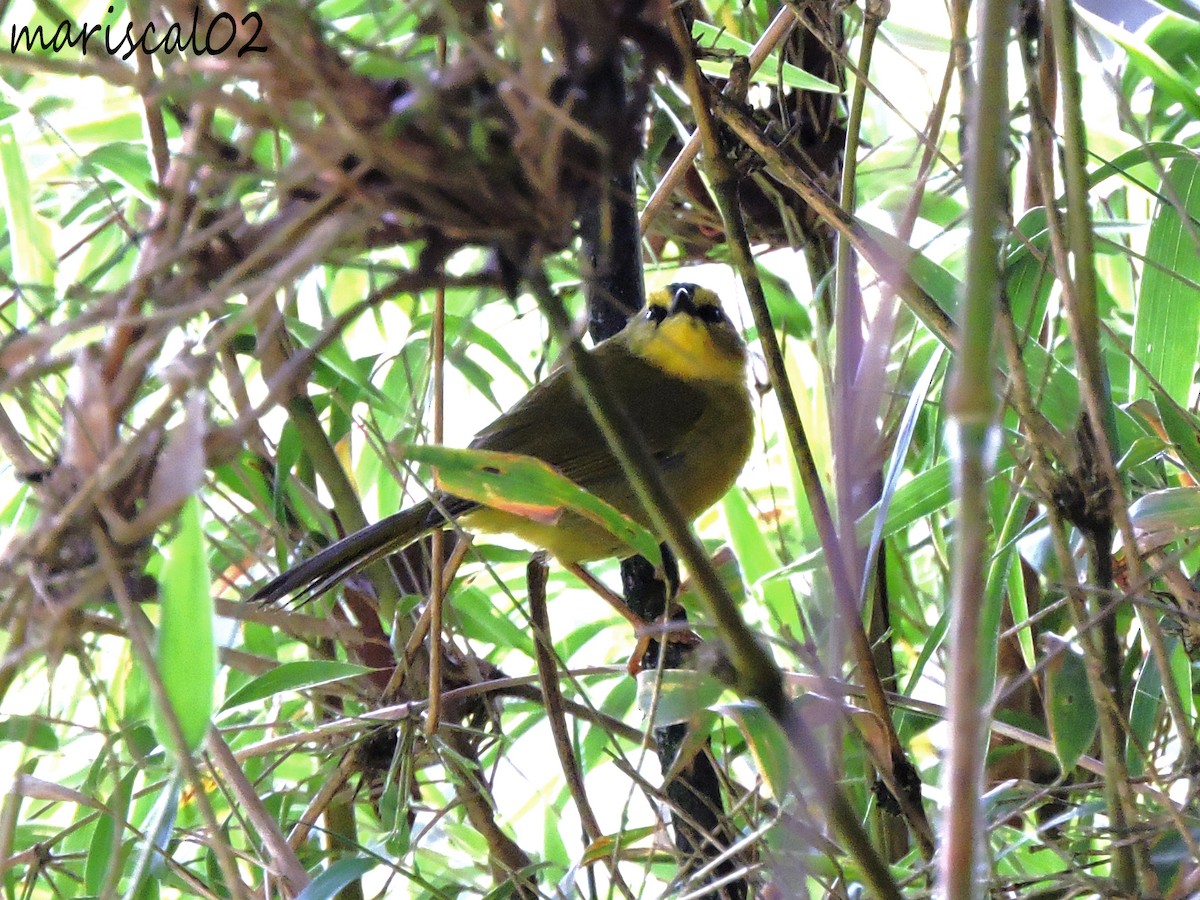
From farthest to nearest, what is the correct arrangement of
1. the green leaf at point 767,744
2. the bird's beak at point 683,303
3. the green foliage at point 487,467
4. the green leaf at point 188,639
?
1. the bird's beak at point 683,303
2. the green leaf at point 767,744
3. the green leaf at point 188,639
4. the green foliage at point 487,467

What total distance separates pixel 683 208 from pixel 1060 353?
0.56 m

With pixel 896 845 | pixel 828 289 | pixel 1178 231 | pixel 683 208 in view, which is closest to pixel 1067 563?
pixel 1178 231

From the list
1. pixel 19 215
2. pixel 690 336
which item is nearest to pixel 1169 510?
pixel 19 215

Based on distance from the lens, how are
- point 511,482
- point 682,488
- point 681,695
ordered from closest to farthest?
point 511,482
point 681,695
point 682,488

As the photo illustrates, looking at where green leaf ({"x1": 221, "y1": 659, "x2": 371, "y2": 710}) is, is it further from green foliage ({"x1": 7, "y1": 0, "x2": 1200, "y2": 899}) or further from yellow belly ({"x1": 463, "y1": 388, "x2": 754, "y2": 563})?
yellow belly ({"x1": 463, "y1": 388, "x2": 754, "y2": 563})

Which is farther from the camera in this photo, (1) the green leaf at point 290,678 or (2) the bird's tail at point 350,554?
(2) the bird's tail at point 350,554

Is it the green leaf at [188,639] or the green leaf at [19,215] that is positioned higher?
the green leaf at [19,215]

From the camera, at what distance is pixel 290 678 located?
46.9 inches

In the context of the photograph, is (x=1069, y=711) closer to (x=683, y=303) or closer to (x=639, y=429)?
(x=639, y=429)

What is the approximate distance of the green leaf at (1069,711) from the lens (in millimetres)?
982

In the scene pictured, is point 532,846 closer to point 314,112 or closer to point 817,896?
point 817,896

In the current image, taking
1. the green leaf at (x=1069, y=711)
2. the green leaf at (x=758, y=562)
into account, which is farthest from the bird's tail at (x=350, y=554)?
the green leaf at (x=1069, y=711)

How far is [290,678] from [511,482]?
0.53 metres

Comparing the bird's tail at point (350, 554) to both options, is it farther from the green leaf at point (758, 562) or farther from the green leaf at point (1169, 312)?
the green leaf at point (1169, 312)
